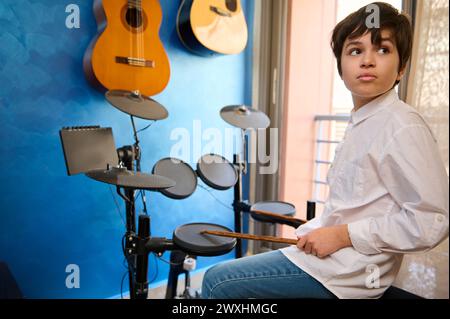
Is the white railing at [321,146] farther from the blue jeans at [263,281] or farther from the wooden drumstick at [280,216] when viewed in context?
the blue jeans at [263,281]

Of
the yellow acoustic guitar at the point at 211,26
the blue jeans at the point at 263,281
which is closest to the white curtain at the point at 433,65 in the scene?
the blue jeans at the point at 263,281

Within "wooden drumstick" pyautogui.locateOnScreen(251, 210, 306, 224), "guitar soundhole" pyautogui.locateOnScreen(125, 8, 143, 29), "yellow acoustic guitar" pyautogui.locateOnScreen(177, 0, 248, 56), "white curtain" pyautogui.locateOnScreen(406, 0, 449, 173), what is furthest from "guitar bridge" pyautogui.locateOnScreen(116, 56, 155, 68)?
"white curtain" pyautogui.locateOnScreen(406, 0, 449, 173)

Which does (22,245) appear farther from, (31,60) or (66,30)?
(66,30)

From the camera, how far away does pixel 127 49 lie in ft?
4.47

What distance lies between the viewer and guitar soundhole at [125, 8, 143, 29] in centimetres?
136

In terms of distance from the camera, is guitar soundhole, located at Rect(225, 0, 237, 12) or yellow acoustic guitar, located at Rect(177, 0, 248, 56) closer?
yellow acoustic guitar, located at Rect(177, 0, 248, 56)

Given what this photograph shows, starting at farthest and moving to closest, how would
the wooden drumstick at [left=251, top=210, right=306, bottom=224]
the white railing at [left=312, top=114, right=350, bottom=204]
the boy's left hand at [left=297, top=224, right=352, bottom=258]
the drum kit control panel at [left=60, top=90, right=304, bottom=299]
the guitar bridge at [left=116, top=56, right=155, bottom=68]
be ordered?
the white railing at [left=312, top=114, right=350, bottom=204], the guitar bridge at [left=116, top=56, right=155, bottom=68], the wooden drumstick at [left=251, top=210, right=306, bottom=224], the drum kit control panel at [left=60, top=90, right=304, bottom=299], the boy's left hand at [left=297, top=224, right=352, bottom=258]

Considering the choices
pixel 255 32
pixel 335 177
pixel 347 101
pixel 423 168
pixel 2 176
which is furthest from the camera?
pixel 255 32

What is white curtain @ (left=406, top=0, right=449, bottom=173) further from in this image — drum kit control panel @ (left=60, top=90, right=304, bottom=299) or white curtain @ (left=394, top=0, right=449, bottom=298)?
drum kit control panel @ (left=60, top=90, right=304, bottom=299)

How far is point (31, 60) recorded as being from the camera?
1316 mm

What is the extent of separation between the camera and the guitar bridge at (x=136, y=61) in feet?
4.44
